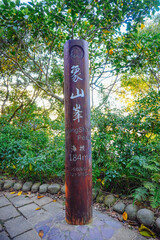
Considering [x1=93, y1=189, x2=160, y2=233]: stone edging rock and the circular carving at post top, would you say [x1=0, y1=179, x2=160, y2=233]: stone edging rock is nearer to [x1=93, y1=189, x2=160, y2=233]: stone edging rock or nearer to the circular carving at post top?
[x1=93, y1=189, x2=160, y2=233]: stone edging rock

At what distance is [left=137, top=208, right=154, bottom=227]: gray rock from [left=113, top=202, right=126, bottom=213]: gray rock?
11.8 inches

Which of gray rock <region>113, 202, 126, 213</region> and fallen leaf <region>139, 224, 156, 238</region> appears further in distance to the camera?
gray rock <region>113, 202, 126, 213</region>

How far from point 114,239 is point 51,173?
2.03 m

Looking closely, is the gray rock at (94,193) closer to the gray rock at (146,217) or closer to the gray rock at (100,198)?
the gray rock at (100,198)

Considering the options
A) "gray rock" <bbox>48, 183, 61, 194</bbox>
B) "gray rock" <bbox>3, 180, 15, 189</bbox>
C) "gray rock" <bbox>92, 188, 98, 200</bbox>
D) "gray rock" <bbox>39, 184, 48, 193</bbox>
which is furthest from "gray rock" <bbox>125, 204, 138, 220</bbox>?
→ "gray rock" <bbox>3, 180, 15, 189</bbox>

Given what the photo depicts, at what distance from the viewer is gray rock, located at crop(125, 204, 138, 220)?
2240 millimetres

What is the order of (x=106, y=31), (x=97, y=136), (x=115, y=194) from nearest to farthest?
(x=115, y=194) → (x=97, y=136) → (x=106, y=31)

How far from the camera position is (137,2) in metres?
3.33

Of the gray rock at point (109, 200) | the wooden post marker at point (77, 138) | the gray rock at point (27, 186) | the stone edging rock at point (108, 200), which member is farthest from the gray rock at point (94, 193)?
the gray rock at point (27, 186)

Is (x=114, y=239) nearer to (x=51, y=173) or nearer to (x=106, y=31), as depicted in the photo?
(x=51, y=173)

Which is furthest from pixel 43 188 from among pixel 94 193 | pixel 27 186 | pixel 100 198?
pixel 100 198

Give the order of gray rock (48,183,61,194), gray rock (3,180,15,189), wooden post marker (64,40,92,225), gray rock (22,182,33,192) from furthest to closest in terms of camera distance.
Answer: gray rock (3,180,15,189)
gray rock (22,182,33,192)
gray rock (48,183,61,194)
wooden post marker (64,40,92,225)

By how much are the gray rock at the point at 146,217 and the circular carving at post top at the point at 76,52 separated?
2498 mm

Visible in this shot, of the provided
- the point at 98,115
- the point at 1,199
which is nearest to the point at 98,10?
the point at 98,115
